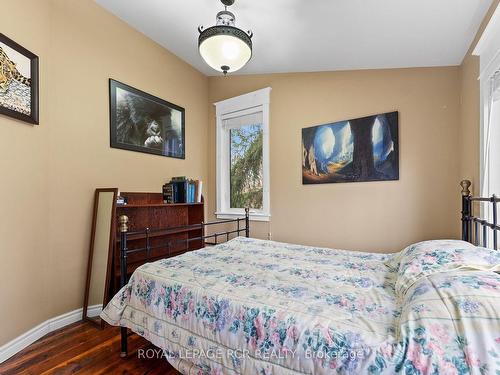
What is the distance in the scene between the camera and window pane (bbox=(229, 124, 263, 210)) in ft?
11.2

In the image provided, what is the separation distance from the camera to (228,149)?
145 inches

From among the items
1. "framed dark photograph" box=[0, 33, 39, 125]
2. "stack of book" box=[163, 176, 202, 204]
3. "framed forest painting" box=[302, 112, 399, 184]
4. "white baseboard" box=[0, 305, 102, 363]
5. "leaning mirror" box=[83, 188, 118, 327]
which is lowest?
"white baseboard" box=[0, 305, 102, 363]

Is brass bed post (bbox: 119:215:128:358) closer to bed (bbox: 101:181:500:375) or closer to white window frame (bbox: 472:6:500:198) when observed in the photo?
bed (bbox: 101:181:500:375)

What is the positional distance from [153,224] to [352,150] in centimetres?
221

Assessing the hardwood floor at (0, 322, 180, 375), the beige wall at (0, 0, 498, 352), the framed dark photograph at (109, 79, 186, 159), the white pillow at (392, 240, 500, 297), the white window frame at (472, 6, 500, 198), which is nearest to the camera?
the white pillow at (392, 240, 500, 297)

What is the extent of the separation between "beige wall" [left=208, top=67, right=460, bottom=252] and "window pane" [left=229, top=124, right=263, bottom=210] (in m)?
0.27

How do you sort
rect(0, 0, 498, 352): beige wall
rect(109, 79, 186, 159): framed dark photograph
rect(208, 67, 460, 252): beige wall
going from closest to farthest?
rect(0, 0, 498, 352): beige wall, rect(208, 67, 460, 252): beige wall, rect(109, 79, 186, 159): framed dark photograph

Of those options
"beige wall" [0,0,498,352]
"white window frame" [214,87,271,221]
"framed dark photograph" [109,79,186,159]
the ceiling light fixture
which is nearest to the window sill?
"white window frame" [214,87,271,221]

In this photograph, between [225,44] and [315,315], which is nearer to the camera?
[315,315]

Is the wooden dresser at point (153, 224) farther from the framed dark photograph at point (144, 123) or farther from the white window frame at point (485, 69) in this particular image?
the white window frame at point (485, 69)

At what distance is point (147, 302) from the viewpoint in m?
1.49

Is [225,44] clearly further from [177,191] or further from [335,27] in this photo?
[177,191]

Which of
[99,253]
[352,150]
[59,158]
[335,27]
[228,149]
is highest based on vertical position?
[335,27]

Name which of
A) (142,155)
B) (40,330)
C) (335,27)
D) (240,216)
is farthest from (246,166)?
(40,330)
